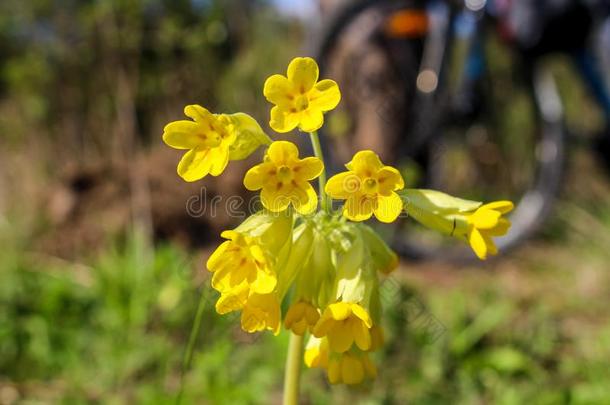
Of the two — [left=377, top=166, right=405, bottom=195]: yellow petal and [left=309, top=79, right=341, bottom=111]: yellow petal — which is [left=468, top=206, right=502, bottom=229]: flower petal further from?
[left=309, top=79, right=341, bottom=111]: yellow petal

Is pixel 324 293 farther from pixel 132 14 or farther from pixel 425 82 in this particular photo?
pixel 132 14

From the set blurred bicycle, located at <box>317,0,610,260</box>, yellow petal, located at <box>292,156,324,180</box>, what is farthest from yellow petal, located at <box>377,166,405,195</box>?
blurred bicycle, located at <box>317,0,610,260</box>

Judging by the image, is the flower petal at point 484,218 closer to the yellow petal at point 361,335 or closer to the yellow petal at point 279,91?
the yellow petal at point 361,335

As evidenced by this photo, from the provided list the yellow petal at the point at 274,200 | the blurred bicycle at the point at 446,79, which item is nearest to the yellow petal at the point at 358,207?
the yellow petal at the point at 274,200

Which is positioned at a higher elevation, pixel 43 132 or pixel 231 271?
pixel 231 271

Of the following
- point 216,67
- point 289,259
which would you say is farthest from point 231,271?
point 216,67

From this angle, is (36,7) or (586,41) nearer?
(586,41)
